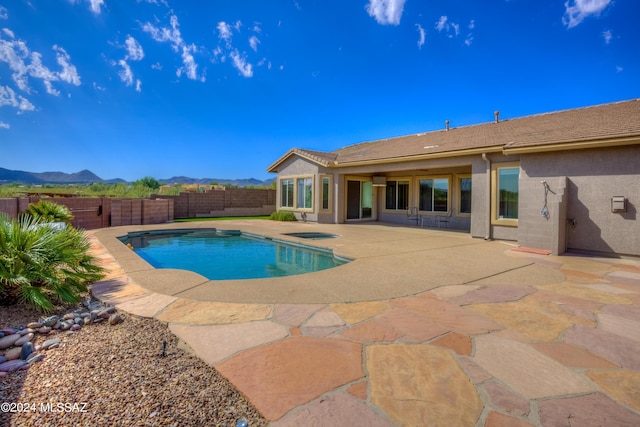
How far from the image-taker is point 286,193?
1988cm

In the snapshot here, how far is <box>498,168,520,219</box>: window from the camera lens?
10.6 metres

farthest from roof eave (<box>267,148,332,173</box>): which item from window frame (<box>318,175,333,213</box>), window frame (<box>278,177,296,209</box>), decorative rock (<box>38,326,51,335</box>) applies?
decorative rock (<box>38,326,51,335</box>)

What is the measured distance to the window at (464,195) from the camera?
15.2 metres

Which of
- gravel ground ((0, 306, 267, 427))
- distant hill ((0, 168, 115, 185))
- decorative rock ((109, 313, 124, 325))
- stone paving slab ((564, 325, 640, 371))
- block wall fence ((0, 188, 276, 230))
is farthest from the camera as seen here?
distant hill ((0, 168, 115, 185))

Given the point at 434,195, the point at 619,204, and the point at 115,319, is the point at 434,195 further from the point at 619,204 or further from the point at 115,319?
the point at 115,319

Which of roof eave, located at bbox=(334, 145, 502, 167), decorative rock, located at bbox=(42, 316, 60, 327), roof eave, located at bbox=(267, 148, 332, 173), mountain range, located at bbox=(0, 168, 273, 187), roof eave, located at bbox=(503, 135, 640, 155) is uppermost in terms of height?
mountain range, located at bbox=(0, 168, 273, 187)

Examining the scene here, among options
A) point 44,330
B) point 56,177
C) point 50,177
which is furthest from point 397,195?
point 56,177

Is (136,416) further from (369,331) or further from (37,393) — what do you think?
(369,331)

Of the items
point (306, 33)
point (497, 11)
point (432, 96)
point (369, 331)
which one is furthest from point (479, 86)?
point (369, 331)

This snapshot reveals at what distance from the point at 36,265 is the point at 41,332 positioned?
1.31 m

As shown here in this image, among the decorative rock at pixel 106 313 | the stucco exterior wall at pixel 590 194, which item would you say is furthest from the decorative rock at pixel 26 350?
the stucco exterior wall at pixel 590 194

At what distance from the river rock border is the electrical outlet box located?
1126 centimetres

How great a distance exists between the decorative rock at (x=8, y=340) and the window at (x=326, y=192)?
14.9 metres

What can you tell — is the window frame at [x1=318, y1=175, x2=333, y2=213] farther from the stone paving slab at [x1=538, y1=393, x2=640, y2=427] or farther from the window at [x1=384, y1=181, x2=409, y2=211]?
the stone paving slab at [x1=538, y1=393, x2=640, y2=427]
